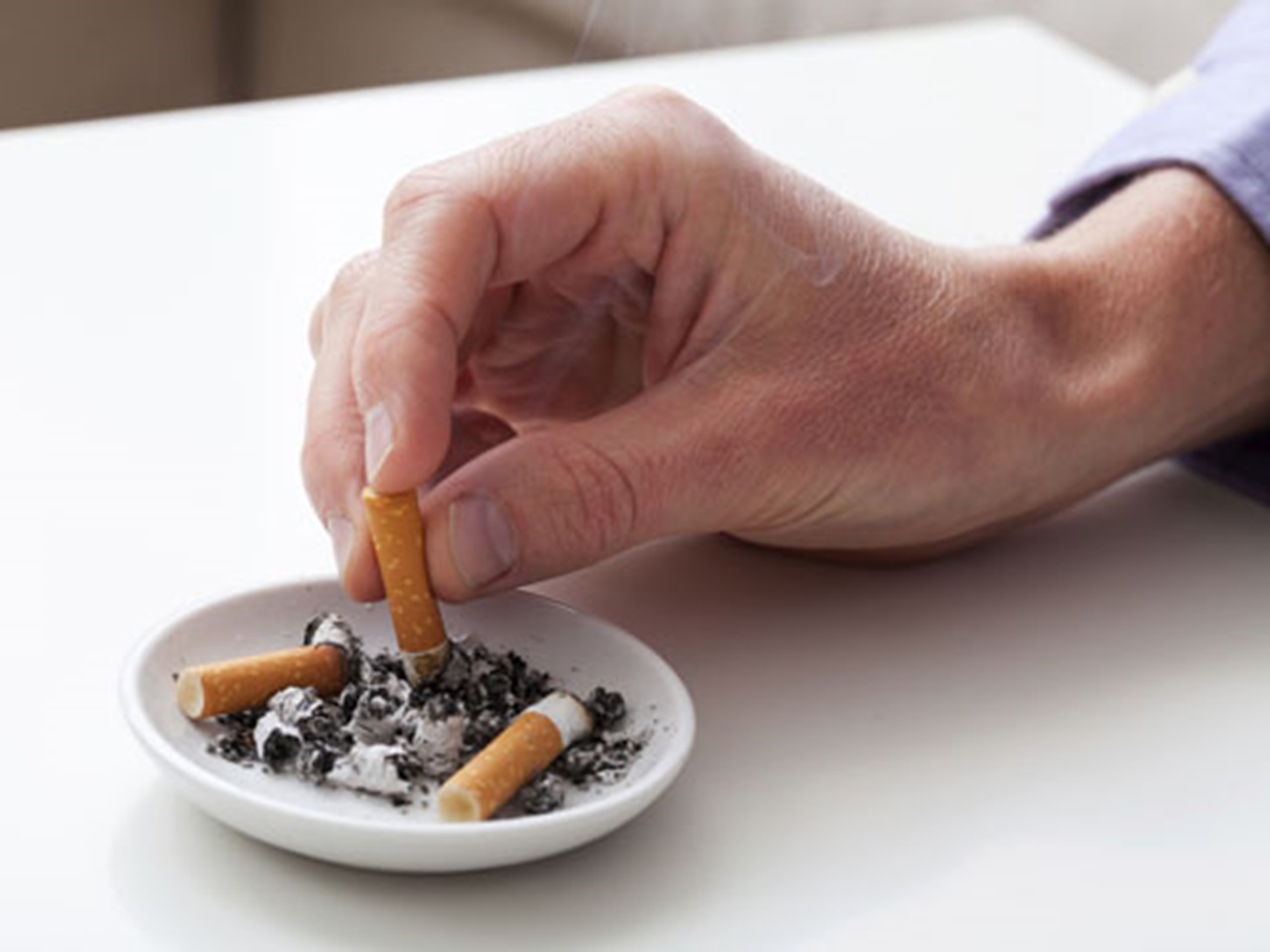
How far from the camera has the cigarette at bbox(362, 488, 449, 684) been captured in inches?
20.8

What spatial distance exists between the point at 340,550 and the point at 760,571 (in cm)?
16

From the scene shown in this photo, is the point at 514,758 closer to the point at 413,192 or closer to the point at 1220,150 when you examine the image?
the point at 413,192

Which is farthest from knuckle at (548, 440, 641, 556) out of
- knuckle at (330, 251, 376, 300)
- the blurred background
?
the blurred background

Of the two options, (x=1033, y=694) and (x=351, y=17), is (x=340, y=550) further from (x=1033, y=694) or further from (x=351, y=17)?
(x=351, y=17)

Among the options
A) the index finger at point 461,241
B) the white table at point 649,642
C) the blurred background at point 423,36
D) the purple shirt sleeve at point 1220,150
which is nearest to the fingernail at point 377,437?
the index finger at point 461,241

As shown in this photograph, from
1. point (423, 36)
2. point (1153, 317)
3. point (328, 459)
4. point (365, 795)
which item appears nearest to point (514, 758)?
point (365, 795)

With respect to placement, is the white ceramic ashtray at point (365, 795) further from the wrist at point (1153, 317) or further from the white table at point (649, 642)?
the wrist at point (1153, 317)

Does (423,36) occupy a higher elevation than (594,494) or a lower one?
lower

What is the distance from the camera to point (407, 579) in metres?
0.53

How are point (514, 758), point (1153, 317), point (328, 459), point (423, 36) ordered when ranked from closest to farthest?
point (514, 758) → point (328, 459) → point (1153, 317) → point (423, 36)

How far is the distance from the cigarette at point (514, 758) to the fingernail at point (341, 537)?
7 cm

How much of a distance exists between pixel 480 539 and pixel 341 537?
5cm

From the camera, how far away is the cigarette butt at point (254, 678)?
498mm

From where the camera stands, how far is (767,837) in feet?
1.68
